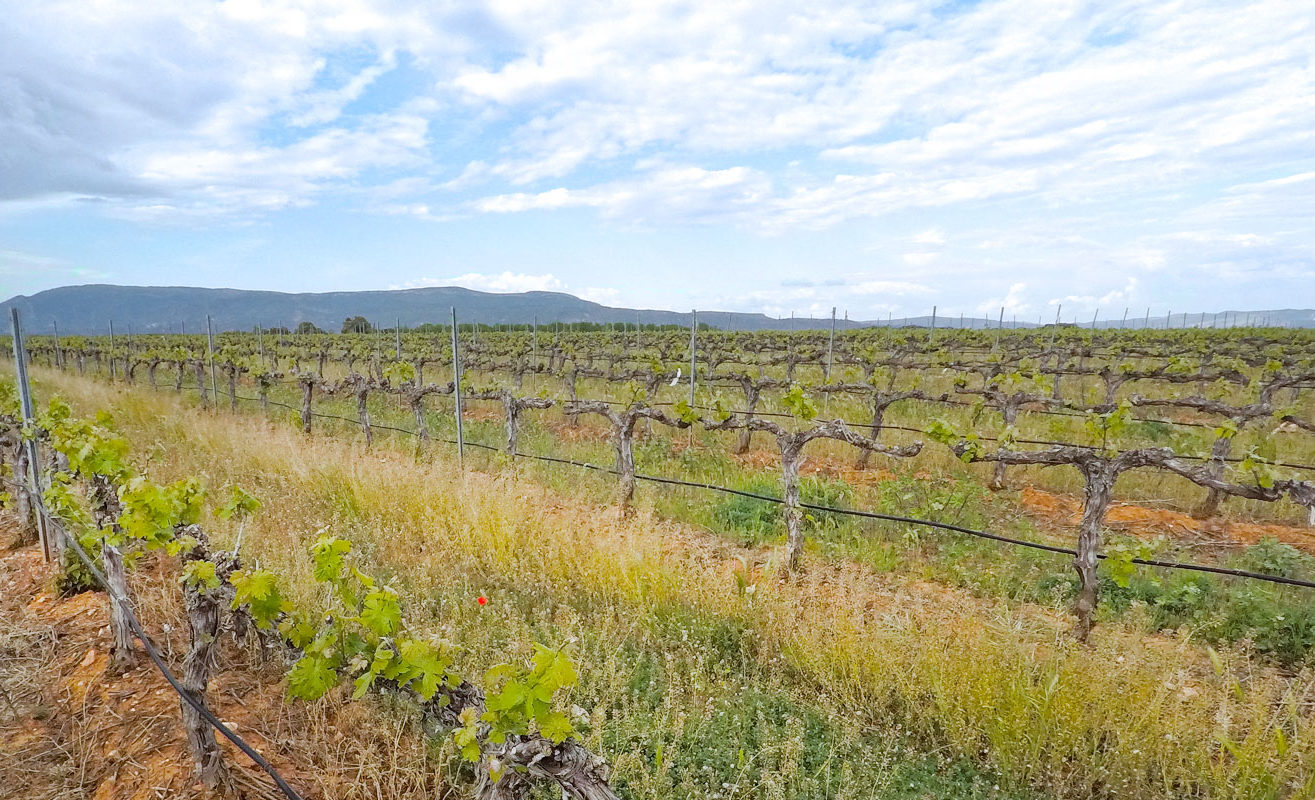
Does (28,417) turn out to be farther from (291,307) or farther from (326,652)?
(291,307)

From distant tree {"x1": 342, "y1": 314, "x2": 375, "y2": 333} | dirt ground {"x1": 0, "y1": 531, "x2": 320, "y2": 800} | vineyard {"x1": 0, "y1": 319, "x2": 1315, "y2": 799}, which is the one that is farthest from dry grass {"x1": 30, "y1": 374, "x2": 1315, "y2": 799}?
distant tree {"x1": 342, "y1": 314, "x2": 375, "y2": 333}

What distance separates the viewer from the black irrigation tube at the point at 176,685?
2128 millimetres

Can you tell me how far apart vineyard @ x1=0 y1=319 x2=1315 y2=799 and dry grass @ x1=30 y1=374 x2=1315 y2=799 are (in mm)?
25

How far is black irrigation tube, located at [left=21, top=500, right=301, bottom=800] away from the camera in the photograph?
213 cm

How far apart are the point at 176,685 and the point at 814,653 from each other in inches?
129

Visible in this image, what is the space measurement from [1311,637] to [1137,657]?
2.12 metres

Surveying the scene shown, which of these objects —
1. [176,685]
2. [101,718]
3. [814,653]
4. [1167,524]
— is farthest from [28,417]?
A: [1167,524]

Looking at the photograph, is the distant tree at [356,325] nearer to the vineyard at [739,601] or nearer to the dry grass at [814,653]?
the vineyard at [739,601]

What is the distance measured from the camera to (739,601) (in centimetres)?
447

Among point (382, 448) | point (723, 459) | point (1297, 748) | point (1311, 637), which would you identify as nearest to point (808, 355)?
point (723, 459)

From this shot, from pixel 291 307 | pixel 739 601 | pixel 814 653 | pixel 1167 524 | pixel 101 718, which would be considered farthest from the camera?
pixel 291 307

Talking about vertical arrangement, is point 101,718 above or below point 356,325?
below

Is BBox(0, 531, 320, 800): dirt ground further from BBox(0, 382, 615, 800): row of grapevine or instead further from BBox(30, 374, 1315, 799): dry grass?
BBox(30, 374, 1315, 799): dry grass

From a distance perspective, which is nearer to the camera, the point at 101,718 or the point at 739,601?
the point at 101,718
